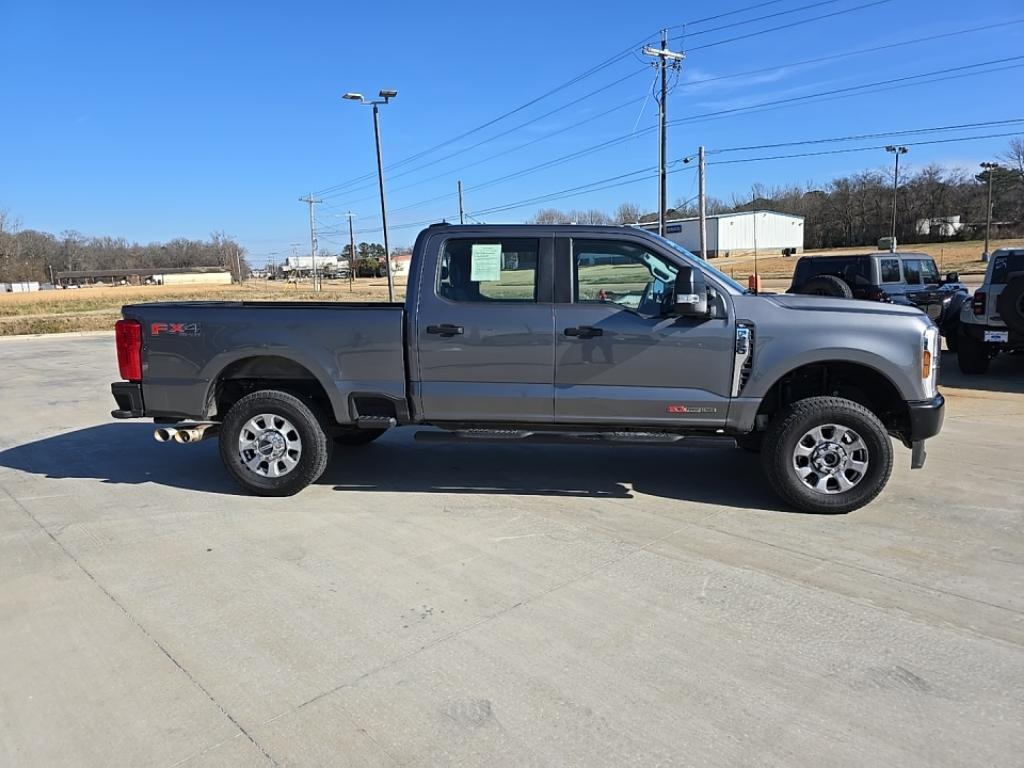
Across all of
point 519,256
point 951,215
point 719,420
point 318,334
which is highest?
point 951,215

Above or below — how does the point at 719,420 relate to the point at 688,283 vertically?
below

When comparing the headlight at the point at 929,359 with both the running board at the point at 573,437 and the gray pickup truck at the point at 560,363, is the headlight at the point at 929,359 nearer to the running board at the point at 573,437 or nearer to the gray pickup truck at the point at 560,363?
the gray pickup truck at the point at 560,363

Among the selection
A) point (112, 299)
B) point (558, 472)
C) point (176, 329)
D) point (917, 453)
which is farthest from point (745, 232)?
point (176, 329)

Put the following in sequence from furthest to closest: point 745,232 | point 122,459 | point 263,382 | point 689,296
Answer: point 745,232 < point 122,459 < point 263,382 < point 689,296

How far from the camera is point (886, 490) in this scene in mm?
5582

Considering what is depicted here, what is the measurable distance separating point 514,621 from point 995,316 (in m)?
9.87

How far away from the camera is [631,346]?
512cm

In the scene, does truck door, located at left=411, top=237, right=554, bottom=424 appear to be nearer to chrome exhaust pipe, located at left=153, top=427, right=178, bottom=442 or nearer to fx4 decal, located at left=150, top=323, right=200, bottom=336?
fx4 decal, located at left=150, top=323, right=200, bottom=336

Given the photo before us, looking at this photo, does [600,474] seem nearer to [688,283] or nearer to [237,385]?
[688,283]

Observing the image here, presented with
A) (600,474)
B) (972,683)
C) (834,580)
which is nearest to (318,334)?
(600,474)

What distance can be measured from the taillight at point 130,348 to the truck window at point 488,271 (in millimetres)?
2412

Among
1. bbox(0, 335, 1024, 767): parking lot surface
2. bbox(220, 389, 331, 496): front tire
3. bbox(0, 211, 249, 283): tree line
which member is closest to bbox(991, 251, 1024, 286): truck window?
bbox(0, 335, 1024, 767): parking lot surface

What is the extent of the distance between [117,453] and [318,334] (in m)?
3.33

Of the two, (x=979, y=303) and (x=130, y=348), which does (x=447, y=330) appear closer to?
(x=130, y=348)
